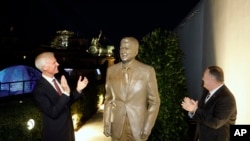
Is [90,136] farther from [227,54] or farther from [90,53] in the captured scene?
[90,53]

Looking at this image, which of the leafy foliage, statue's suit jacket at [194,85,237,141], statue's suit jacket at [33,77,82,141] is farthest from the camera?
the leafy foliage

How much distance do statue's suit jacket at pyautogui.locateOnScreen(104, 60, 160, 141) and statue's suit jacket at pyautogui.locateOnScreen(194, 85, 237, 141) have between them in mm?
668

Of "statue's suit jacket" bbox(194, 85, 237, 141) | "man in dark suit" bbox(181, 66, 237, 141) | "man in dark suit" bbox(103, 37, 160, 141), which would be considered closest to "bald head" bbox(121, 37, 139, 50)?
"man in dark suit" bbox(103, 37, 160, 141)

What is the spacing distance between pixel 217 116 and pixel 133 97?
3.91 ft

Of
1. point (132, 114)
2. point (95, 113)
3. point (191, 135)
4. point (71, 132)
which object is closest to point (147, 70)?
point (132, 114)

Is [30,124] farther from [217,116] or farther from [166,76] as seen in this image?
[217,116]

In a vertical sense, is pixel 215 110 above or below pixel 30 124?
above

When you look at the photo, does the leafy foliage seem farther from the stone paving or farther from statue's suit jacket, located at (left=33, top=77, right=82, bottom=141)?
the stone paving

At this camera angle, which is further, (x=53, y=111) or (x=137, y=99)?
(x=137, y=99)

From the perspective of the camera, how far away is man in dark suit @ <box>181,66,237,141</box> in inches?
155

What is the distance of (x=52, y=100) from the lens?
4.28m

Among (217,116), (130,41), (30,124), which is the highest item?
(130,41)

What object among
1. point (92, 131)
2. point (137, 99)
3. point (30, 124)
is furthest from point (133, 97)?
point (92, 131)

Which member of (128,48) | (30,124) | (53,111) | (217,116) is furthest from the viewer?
(30,124)
